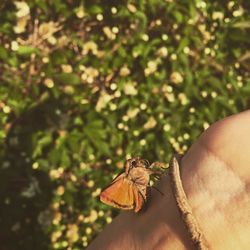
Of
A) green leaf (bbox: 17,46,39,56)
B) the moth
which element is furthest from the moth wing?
green leaf (bbox: 17,46,39,56)

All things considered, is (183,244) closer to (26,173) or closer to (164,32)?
(26,173)

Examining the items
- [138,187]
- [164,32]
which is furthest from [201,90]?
[138,187]

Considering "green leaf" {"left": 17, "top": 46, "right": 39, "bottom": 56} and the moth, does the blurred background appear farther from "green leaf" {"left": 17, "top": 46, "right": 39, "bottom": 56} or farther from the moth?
the moth

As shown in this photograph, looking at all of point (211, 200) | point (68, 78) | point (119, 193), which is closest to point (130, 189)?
point (119, 193)

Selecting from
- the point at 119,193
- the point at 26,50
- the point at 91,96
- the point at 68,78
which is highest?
the point at 119,193

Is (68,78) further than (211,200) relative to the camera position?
Yes

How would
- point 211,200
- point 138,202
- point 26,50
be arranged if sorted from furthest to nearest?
point 26,50 < point 138,202 < point 211,200

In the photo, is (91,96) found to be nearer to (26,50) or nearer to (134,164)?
(26,50)
